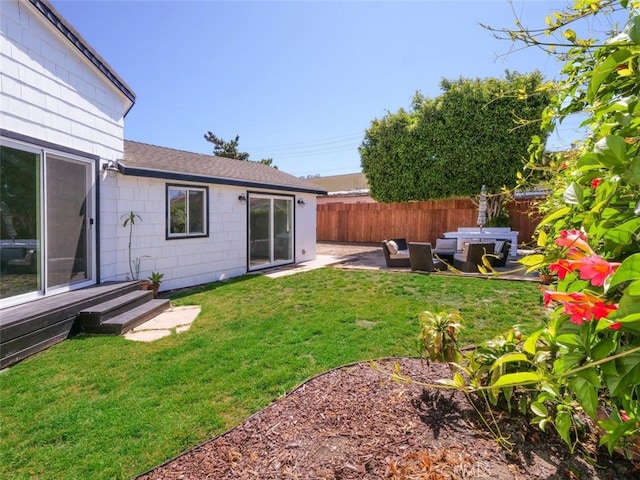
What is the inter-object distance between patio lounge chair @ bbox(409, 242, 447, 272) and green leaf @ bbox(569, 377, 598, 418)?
8.23 m

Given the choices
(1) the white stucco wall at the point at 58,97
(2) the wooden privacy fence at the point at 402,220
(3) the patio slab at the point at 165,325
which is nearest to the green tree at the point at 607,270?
(3) the patio slab at the point at 165,325

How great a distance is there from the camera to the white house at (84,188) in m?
4.68

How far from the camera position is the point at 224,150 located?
28625 mm

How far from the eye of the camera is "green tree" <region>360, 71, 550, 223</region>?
13.1 m

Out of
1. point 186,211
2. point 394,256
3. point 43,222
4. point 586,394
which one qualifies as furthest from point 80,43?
point 394,256

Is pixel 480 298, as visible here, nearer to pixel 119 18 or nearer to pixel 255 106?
pixel 119 18

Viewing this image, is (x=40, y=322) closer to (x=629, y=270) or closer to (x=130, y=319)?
(x=130, y=319)

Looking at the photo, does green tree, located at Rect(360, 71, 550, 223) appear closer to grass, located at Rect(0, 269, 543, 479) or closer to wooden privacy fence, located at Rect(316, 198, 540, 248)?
wooden privacy fence, located at Rect(316, 198, 540, 248)

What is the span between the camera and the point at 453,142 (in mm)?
14297

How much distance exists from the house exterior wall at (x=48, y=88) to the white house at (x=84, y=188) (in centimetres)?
2

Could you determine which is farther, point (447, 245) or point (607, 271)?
point (447, 245)

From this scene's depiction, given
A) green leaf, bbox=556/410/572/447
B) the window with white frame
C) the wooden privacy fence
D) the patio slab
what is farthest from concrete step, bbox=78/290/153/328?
the wooden privacy fence

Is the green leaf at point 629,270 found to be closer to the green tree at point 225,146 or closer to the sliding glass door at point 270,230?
the sliding glass door at point 270,230

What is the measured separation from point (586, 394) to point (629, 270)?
39 centimetres
